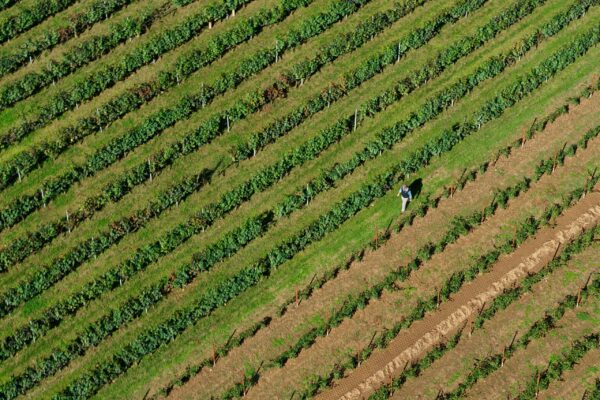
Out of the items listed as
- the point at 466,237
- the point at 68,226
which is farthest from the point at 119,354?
the point at 466,237

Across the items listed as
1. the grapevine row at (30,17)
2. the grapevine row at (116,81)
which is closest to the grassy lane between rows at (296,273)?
the grapevine row at (116,81)

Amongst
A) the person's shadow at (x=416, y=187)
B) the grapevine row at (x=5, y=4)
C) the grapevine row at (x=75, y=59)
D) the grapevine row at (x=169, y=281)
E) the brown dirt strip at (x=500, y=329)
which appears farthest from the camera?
the grapevine row at (x=5, y=4)

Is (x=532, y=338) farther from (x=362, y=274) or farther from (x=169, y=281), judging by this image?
(x=169, y=281)

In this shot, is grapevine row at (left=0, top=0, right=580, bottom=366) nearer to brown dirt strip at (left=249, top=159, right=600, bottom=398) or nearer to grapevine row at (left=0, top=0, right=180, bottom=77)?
brown dirt strip at (left=249, top=159, right=600, bottom=398)

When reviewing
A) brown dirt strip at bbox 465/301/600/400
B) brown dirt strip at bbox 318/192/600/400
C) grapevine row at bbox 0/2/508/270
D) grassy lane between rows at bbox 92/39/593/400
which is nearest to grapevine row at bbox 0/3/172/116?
grapevine row at bbox 0/2/508/270

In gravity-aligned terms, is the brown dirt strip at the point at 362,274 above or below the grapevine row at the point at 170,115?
below

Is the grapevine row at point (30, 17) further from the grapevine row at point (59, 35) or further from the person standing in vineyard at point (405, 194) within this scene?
the person standing in vineyard at point (405, 194)
